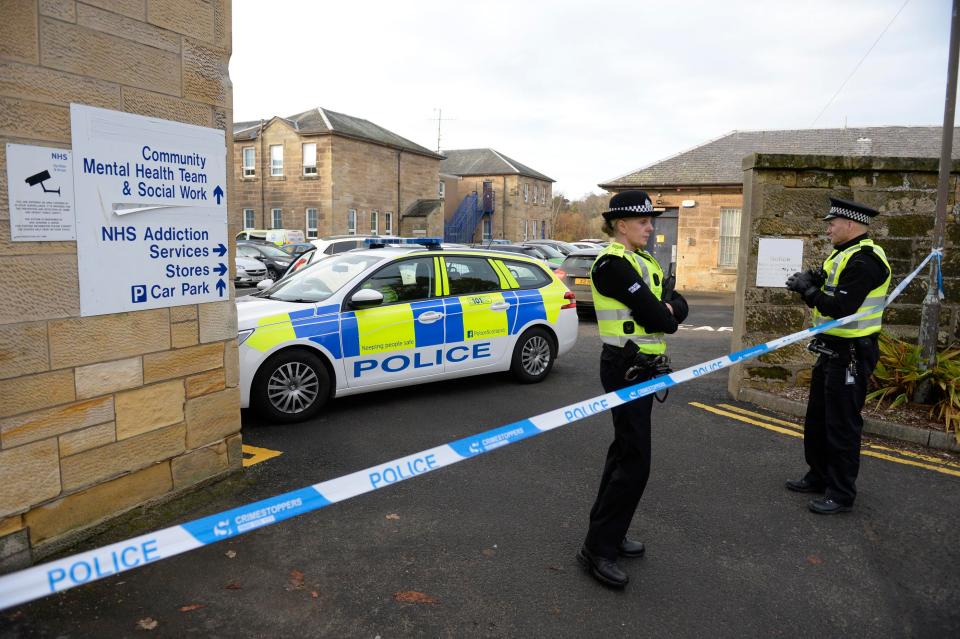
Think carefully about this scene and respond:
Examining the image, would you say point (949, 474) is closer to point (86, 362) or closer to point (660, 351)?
point (660, 351)

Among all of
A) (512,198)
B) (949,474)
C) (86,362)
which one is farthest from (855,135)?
(512,198)

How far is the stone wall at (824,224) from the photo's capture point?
22.4 feet

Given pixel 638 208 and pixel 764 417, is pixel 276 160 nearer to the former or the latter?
pixel 764 417

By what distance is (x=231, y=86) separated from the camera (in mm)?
4539

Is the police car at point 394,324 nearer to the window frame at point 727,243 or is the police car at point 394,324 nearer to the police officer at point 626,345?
the police officer at point 626,345

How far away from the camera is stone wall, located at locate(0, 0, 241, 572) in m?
3.36

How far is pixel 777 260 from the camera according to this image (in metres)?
7.01

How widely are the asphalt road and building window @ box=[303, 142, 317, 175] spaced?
116 feet

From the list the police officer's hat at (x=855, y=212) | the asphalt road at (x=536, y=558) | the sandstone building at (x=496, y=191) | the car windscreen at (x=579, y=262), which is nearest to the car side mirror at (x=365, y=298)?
the asphalt road at (x=536, y=558)

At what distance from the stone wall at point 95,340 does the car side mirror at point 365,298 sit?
5.73ft

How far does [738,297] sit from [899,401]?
5.86 feet

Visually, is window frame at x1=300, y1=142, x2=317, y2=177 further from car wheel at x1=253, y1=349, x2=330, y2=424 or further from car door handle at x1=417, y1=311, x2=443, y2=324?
car wheel at x1=253, y1=349, x2=330, y2=424

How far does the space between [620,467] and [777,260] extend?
4.51 metres

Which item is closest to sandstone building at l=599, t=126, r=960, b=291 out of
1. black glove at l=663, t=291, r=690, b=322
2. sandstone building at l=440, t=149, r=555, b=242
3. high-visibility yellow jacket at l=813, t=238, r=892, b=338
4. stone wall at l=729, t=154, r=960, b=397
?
stone wall at l=729, t=154, r=960, b=397
